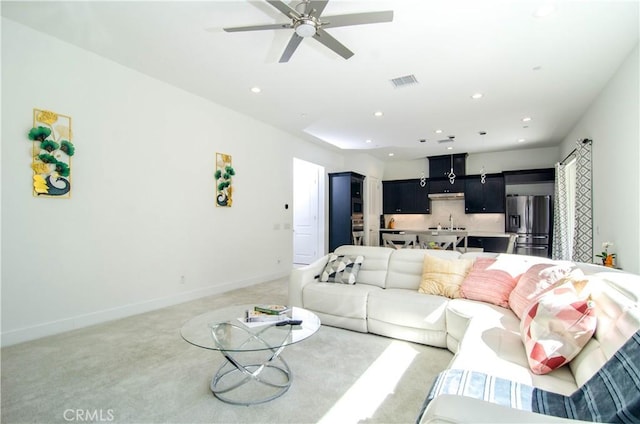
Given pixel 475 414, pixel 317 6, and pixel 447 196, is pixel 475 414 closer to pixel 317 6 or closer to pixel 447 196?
pixel 317 6

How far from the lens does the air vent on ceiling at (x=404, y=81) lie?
378 cm

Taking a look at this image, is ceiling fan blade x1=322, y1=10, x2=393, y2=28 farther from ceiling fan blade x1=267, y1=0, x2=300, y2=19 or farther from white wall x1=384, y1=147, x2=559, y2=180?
white wall x1=384, y1=147, x2=559, y2=180

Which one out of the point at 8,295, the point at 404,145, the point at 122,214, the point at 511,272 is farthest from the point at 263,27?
the point at 404,145

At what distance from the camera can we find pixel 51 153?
3.02 meters

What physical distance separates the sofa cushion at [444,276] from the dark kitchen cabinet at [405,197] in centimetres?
570

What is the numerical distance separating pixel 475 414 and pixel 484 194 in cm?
788

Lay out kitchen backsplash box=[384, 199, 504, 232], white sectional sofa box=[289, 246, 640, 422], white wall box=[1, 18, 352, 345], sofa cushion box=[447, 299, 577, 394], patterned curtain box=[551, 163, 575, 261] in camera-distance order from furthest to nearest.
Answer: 1. kitchen backsplash box=[384, 199, 504, 232]
2. patterned curtain box=[551, 163, 575, 261]
3. white wall box=[1, 18, 352, 345]
4. sofa cushion box=[447, 299, 577, 394]
5. white sectional sofa box=[289, 246, 640, 422]

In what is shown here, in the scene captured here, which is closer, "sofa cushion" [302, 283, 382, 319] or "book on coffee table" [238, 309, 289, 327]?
"book on coffee table" [238, 309, 289, 327]

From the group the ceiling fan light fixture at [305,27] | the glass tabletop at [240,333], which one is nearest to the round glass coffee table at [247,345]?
the glass tabletop at [240,333]

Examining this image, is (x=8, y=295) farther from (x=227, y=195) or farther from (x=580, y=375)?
(x=580, y=375)

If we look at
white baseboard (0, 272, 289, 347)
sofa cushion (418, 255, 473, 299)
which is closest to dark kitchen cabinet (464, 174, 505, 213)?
sofa cushion (418, 255, 473, 299)

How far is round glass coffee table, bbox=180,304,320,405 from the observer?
6.42ft

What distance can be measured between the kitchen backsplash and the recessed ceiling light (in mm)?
6139

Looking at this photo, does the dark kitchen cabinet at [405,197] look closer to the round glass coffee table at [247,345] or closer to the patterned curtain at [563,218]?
the patterned curtain at [563,218]
